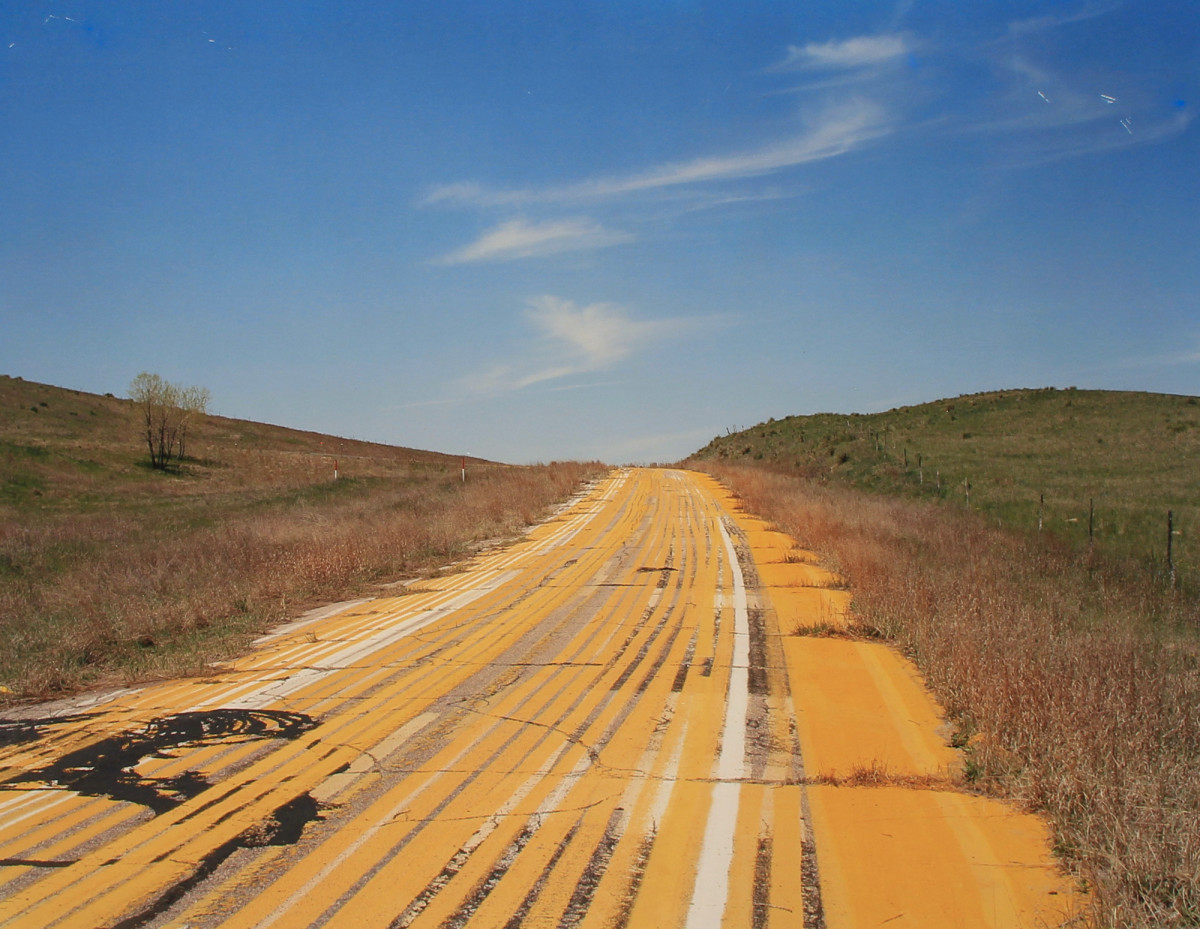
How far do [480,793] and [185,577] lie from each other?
9.24 m

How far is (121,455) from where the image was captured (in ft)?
205

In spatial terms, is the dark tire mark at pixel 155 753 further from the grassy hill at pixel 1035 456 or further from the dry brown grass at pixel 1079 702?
the grassy hill at pixel 1035 456

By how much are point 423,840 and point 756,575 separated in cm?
942

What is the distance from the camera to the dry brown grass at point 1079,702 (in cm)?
346

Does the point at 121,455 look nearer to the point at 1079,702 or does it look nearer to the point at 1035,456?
the point at 1035,456

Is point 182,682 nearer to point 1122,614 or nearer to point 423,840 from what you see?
point 423,840

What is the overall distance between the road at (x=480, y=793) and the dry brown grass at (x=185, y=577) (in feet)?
3.64

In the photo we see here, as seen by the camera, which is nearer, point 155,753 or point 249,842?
point 249,842

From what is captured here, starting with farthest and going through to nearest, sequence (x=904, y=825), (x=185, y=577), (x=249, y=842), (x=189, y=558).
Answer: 1. (x=189, y=558)
2. (x=185, y=577)
3. (x=904, y=825)
4. (x=249, y=842)

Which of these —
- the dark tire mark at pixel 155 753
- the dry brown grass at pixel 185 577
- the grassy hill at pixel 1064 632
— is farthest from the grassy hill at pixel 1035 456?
the dark tire mark at pixel 155 753

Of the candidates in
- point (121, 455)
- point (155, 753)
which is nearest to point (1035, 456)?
point (155, 753)

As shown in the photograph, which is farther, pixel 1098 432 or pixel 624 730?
pixel 1098 432

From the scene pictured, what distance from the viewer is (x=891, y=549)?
13.4 meters

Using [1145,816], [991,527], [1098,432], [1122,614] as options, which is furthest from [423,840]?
[1098,432]
